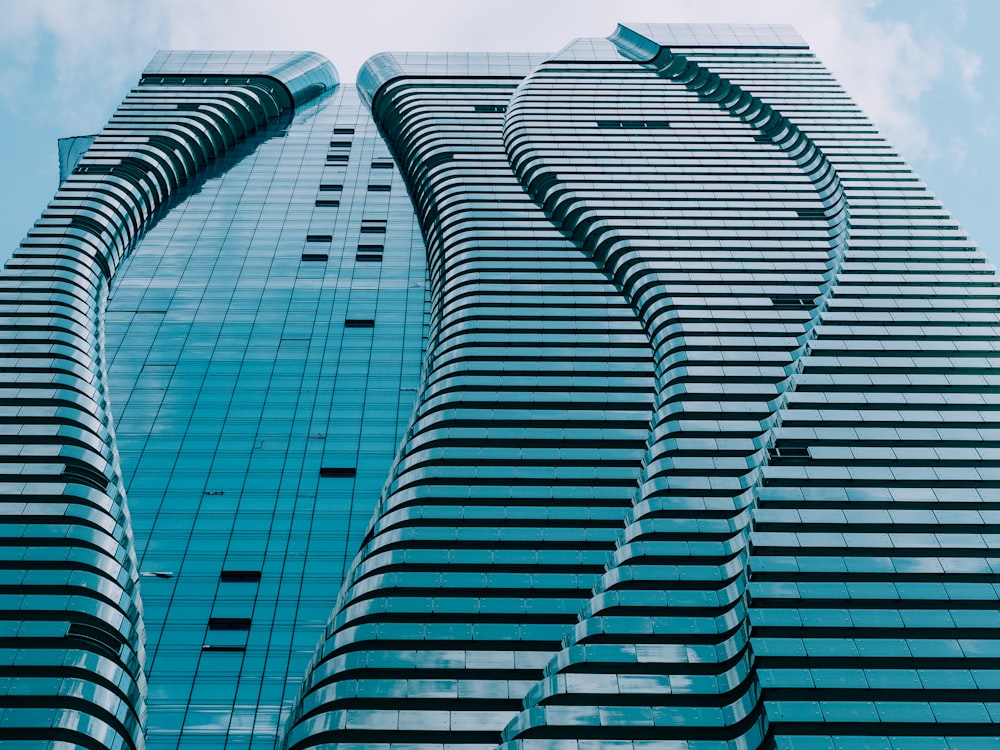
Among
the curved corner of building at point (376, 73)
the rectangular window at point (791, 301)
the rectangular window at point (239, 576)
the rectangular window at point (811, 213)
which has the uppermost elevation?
the curved corner of building at point (376, 73)

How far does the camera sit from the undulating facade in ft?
238

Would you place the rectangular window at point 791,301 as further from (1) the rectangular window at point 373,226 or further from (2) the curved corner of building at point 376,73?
(2) the curved corner of building at point 376,73

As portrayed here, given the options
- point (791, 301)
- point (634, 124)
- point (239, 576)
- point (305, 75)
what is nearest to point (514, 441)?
point (239, 576)

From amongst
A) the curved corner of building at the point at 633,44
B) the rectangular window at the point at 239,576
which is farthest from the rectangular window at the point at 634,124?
the rectangular window at the point at 239,576

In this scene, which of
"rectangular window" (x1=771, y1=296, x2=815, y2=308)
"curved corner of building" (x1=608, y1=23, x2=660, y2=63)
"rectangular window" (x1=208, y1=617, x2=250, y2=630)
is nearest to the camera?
"rectangular window" (x1=208, y1=617, x2=250, y2=630)

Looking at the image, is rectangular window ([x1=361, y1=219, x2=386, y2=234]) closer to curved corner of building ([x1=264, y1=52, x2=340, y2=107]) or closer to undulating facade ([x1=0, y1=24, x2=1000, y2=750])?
undulating facade ([x1=0, y1=24, x2=1000, y2=750])

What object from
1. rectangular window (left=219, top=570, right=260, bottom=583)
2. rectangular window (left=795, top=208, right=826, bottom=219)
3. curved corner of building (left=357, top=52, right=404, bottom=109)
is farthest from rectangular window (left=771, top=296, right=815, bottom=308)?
curved corner of building (left=357, top=52, right=404, bottom=109)

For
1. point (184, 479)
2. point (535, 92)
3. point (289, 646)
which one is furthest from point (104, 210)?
point (289, 646)

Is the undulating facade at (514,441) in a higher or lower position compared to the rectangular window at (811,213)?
lower

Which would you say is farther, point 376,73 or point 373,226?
point 376,73

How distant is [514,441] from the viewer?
9538 centimetres

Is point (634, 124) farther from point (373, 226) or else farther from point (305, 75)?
point (305, 75)

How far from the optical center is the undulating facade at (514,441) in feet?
238

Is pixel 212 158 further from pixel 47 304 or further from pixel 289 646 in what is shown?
pixel 289 646
